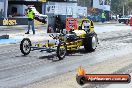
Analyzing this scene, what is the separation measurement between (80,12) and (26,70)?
47.8 meters

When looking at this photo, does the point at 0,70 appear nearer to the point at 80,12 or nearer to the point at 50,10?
the point at 50,10

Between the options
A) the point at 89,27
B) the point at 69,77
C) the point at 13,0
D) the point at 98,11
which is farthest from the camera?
the point at 98,11

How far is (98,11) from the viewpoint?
68.8 metres

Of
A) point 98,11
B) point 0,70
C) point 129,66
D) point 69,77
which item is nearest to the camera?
point 69,77

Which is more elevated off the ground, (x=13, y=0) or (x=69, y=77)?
(x=13, y=0)

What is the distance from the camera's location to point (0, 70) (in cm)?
990

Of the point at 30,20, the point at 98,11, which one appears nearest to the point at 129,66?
the point at 30,20

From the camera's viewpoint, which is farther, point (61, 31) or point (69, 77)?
point (61, 31)

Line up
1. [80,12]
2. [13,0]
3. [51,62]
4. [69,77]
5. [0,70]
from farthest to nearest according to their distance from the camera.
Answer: [80,12], [13,0], [51,62], [0,70], [69,77]

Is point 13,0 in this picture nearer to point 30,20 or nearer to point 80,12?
point 80,12

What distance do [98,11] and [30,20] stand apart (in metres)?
45.2

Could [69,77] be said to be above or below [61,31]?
below

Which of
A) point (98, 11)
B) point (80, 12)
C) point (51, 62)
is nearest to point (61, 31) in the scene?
point (51, 62)

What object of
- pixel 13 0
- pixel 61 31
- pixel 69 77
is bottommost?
pixel 69 77
